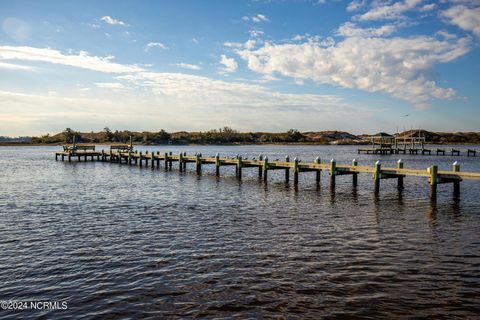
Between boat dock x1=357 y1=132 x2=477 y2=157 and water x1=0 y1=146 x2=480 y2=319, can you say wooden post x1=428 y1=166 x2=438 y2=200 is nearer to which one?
water x1=0 y1=146 x2=480 y2=319

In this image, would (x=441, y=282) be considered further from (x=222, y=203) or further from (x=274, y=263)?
(x=222, y=203)

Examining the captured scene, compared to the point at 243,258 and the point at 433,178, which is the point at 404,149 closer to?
the point at 433,178

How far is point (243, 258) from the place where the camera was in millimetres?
12180

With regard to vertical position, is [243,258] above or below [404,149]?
below

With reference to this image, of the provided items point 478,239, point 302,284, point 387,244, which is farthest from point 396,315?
point 478,239

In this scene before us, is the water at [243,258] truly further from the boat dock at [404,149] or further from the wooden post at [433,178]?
the boat dock at [404,149]

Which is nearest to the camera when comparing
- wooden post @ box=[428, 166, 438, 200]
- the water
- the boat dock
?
the water

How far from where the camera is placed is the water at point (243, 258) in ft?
29.4

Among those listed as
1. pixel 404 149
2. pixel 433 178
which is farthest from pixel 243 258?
pixel 404 149

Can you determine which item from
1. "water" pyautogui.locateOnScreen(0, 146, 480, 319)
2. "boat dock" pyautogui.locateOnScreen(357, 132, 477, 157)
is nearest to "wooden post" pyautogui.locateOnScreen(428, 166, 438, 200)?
"water" pyautogui.locateOnScreen(0, 146, 480, 319)

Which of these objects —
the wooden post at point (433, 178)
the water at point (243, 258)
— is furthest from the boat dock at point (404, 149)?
the water at point (243, 258)

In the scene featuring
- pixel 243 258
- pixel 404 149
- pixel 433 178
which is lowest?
pixel 243 258

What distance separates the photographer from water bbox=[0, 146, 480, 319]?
29.4ft

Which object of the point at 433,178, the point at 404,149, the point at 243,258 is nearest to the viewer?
the point at 243,258
